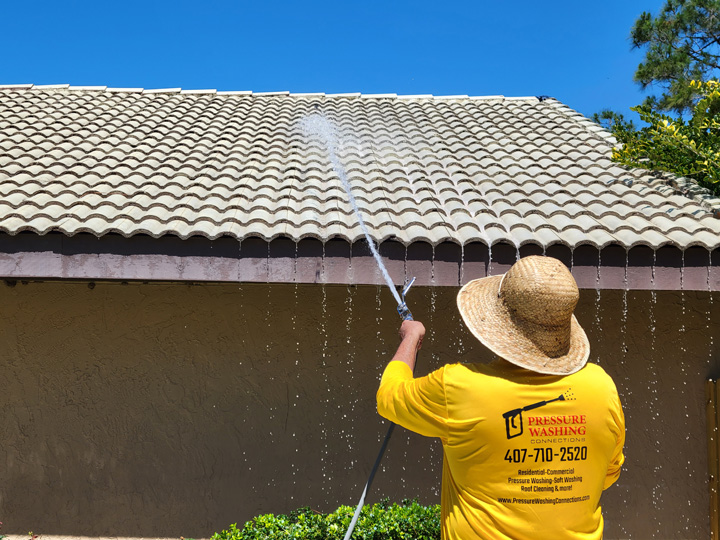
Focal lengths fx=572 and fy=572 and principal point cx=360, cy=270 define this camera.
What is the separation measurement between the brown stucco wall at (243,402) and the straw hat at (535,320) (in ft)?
10.4

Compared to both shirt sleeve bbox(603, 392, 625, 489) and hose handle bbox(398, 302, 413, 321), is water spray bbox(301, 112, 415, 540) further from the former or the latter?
shirt sleeve bbox(603, 392, 625, 489)

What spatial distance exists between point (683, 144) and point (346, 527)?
167 inches

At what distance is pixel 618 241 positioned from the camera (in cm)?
386

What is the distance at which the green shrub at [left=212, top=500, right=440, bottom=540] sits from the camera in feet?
12.1

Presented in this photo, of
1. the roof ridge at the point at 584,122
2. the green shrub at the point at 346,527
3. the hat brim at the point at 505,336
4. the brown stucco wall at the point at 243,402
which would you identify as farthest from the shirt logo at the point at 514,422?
the roof ridge at the point at 584,122

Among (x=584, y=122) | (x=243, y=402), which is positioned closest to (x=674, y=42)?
(x=584, y=122)

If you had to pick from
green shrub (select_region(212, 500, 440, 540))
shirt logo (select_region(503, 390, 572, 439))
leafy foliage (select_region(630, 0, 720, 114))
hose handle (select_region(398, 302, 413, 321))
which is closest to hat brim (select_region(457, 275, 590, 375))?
shirt logo (select_region(503, 390, 572, 439))

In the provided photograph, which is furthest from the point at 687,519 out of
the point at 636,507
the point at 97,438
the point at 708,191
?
the point at 97,438

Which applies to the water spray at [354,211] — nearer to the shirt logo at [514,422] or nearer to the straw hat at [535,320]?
the straw hat at [535,320]

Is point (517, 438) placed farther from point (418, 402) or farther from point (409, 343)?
point (409, 343)

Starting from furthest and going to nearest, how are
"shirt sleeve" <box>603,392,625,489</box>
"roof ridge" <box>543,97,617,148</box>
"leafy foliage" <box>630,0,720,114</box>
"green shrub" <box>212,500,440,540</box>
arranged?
"leafy foliage" <box>630,0,720,114</box>
"roof ridge" <box>543,97,617,148</box>
"green shrub" <box>212,500,440,540</box>
"shirt sleeve" <box>603,392,625,489</box>

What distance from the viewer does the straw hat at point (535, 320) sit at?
1.92m

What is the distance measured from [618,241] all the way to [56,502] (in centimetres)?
525

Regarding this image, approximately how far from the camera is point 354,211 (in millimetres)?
4250
